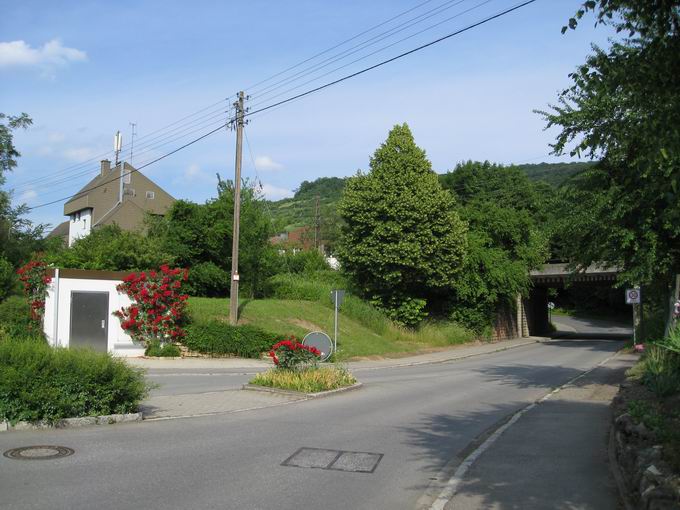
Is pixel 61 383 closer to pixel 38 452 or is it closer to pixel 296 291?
pixel 38 452

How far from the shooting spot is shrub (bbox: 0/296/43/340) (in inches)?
819

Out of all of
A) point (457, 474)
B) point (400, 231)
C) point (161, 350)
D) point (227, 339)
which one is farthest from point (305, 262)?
point (457, 474)

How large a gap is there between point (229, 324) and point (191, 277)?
8369 mm

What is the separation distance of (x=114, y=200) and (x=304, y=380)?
51.6 m

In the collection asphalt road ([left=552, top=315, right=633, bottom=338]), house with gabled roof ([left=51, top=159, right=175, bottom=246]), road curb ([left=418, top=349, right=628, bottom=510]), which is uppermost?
house with gabled roof ([left=51, top=159, right=175, bottom=246])

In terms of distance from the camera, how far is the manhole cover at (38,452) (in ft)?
24.8

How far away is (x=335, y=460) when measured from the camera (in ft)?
26.7

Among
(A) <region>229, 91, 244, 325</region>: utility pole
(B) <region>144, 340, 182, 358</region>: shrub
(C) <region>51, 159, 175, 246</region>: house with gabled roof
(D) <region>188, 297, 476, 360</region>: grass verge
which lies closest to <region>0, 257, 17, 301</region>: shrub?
(B) <region>144, 340, 182, 358</region>: shrub

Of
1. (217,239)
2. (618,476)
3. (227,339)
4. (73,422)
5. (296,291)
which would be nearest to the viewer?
(618,476)

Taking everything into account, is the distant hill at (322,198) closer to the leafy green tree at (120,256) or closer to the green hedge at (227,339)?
the leafy green tree at (120,256)

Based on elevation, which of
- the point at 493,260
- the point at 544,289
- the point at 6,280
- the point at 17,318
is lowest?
the point at 17,318

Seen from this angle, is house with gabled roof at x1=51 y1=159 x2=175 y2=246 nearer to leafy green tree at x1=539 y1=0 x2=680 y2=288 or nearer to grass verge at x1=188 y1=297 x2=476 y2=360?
grass verge at x1=188 y1=297 x2=476 y2=360

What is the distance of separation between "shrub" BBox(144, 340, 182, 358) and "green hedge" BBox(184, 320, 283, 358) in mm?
721

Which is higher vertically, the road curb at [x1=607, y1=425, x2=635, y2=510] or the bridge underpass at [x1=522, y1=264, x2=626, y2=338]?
the bridge underpass at [x1=522, y1=264, x2=626, y2=338]
